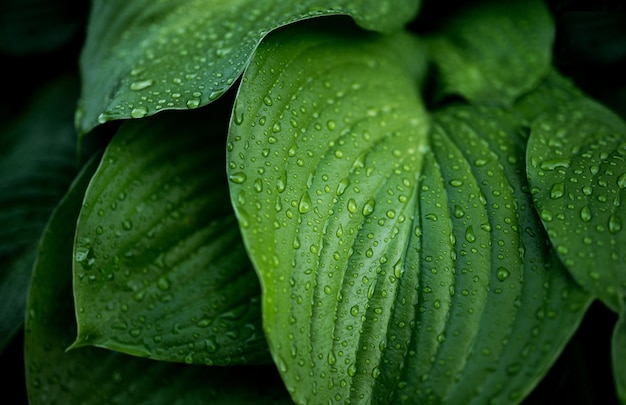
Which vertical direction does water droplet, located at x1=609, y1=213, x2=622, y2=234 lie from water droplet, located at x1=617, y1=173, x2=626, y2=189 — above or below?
below

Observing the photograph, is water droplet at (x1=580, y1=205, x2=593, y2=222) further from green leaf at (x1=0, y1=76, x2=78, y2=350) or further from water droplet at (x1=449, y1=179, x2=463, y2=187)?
green leaf at (x1=0, y1=76, x2=78, y2=350)

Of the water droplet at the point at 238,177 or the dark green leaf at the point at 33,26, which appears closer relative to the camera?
the water droplet at the point at 238,177

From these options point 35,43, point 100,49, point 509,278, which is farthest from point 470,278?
point 35,43

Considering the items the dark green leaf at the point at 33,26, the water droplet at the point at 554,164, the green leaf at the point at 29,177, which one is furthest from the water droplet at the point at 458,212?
the dark green leaf at the point at 33,26

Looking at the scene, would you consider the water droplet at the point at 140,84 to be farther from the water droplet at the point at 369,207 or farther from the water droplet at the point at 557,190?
the water droplet at the point at 557,190

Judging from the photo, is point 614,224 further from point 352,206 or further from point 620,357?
point 352,206

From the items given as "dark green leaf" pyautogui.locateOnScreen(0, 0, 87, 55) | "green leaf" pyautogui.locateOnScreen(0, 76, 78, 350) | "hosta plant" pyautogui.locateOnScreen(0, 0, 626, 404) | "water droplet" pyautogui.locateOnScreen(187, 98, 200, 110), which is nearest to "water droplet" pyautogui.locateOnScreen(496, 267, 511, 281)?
"hosta plant" pyautogui.locateOnScreen(0, 0, 626, 404)

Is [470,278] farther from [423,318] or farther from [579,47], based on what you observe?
[579,47]
